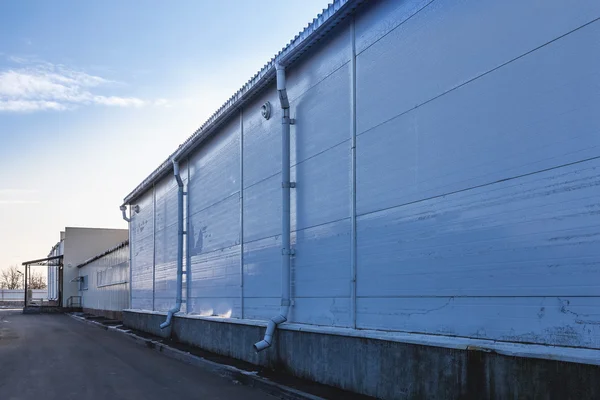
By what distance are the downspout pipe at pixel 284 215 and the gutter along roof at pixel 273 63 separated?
491mm

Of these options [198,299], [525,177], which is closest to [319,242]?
Answer: [525,177]

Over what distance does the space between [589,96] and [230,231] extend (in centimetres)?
1019

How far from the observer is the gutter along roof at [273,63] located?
9.73 m

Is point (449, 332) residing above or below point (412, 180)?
below

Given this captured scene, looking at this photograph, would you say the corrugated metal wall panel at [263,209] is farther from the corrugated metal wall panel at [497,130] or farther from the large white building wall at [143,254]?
the large white building wall at [143,254]

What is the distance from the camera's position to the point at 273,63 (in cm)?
1189

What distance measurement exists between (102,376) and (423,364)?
694cm

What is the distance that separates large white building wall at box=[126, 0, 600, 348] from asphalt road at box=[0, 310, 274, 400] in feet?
6.30

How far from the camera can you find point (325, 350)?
9805 mm

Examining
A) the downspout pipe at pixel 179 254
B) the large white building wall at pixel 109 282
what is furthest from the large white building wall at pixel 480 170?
the large white building wall at pixel 109 282

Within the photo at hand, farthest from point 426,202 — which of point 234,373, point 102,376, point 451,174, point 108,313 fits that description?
point 108,313

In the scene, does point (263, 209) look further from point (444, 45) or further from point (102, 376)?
point (444, 45)

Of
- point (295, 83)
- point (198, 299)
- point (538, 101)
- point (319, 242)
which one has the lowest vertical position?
point (198, 299)

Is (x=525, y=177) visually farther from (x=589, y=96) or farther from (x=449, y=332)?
(x=449, y=332)
